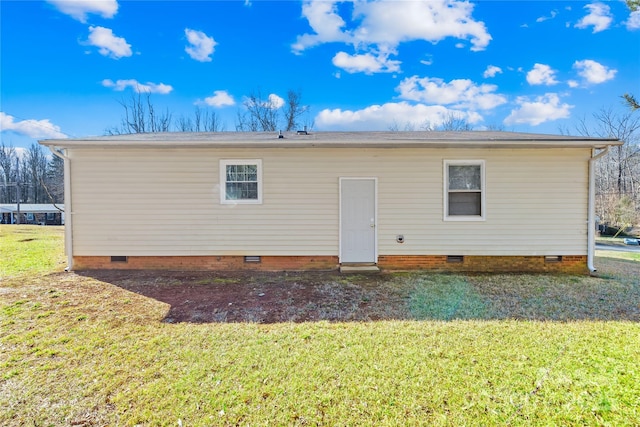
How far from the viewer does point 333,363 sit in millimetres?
2891

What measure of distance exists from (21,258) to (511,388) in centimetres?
1152

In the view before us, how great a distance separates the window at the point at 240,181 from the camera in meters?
6.82

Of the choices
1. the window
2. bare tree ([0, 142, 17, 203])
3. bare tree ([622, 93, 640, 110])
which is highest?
bare tree ([0, 142, 17, 203])

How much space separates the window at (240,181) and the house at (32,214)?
4670 cm

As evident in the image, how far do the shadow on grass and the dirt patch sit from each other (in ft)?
0.05

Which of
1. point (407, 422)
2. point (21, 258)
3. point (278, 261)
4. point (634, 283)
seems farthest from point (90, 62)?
point (634, 283)

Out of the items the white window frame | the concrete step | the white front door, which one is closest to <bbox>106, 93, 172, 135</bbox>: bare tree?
the white front door

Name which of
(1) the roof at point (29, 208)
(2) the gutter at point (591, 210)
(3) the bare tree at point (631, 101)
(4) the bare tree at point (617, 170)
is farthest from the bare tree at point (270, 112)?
(1) the roof at point (29, 208)

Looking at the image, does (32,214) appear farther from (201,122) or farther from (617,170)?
(617,170)

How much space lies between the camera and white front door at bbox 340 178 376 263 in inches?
270

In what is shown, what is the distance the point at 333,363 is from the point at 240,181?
501cm

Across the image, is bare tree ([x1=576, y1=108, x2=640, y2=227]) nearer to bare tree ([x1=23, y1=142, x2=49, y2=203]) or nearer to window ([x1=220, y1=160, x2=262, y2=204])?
window ([x1=220, y1=160, x2=262, y2=204])

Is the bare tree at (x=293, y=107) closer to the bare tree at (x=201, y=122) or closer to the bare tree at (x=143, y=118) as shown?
the bare tree at (x=201, y=122)

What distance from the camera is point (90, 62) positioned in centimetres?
1391
